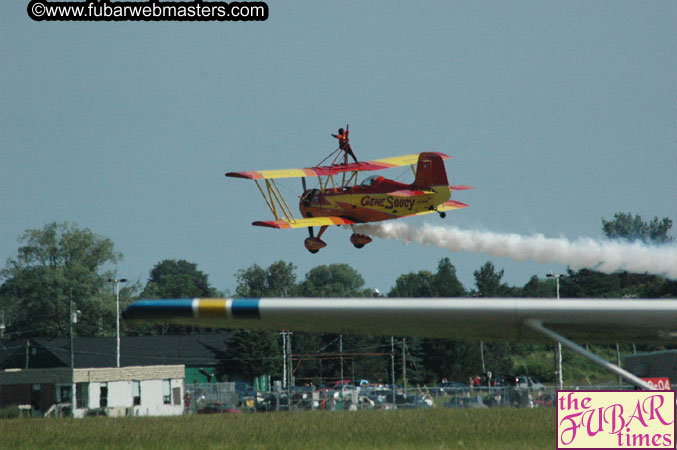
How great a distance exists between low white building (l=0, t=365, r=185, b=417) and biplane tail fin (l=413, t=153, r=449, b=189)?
21.0 metres

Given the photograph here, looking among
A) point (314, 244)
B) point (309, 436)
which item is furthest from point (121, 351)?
point (309, 436)

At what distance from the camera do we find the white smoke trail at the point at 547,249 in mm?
38531

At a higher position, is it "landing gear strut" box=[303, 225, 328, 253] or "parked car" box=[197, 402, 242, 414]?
"landing gear strut" box=[303, 225, 328, 253]

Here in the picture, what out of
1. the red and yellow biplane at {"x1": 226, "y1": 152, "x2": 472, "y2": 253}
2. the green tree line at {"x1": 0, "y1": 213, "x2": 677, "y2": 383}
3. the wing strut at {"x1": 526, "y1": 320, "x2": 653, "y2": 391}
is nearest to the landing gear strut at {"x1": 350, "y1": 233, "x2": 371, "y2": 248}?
the red and yellow biplane at {"x1": 226, "y1": 152, "x2": 472, "y2": 253}

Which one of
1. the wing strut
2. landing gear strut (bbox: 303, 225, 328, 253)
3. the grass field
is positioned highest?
landing gear strut (bbox: 303, 225, 328, 253)

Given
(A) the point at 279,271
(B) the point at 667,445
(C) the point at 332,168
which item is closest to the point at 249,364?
(C) the point at 332,168

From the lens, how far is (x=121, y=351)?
255 ft

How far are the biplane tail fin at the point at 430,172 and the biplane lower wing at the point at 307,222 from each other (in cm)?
419

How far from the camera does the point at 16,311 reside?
10275 centimetres

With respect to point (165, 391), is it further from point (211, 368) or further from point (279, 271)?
point (279, 271)

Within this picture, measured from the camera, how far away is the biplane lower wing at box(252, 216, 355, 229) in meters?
45.1

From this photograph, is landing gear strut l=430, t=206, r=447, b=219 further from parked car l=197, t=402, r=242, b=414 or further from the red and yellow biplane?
parked car l=197, t=402, r=242, b=414

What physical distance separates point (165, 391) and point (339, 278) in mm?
95036

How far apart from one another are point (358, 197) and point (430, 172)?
145 inches
